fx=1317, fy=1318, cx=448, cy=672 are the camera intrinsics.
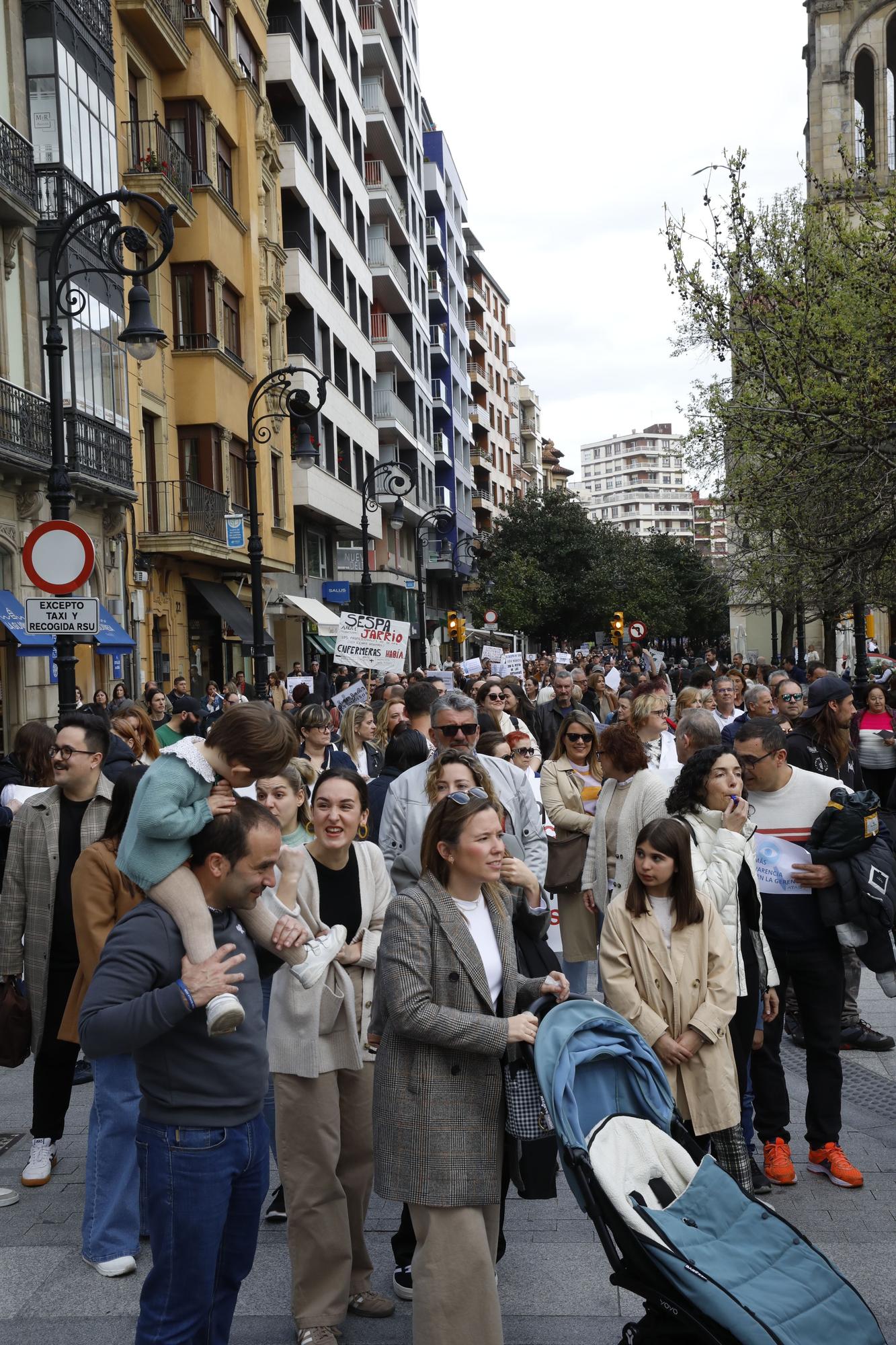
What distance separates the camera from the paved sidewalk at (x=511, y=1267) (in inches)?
179

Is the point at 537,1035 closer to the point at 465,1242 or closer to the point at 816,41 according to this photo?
the point at 465,1242

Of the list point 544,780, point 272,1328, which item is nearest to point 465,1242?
point 272,1328

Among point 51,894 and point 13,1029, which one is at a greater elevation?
point 51,894

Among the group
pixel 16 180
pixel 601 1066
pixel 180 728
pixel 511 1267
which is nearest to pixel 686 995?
pixel 601 1066

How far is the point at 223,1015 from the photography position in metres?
3.20

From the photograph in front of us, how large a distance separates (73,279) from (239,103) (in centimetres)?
1133

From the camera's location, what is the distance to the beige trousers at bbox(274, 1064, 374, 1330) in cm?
446

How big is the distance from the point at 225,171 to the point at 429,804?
27.9 metres

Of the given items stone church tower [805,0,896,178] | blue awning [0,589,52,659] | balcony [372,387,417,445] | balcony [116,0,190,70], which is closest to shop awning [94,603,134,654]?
blue awning [0,589,52,659]

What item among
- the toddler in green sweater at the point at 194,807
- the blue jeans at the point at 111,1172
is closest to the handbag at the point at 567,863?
the blue jeans at the point at 111,1172

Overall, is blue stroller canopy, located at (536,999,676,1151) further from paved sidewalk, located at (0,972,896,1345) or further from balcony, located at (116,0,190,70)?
balcony, located at (116,0,190,70)

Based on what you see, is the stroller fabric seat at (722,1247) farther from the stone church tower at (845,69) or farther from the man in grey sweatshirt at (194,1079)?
the stone church tower at (845,69)

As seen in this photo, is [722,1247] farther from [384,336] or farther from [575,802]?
[384,336]

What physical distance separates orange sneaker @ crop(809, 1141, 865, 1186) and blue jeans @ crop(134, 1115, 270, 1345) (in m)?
3.12
